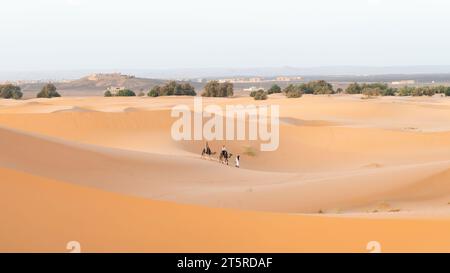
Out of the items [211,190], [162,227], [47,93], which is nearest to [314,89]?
[47,93]

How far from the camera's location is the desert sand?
627 cm

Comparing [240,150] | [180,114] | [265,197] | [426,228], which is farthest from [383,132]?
[426,228]

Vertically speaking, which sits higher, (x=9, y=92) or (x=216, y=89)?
(x=216, y=89)

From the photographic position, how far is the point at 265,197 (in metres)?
12.6

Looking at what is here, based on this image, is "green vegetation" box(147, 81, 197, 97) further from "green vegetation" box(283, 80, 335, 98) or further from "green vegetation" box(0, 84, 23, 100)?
"green vegetation" box(0, 84, 23, 100)

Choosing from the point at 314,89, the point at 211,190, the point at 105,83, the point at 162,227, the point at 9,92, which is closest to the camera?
the point at 162,227

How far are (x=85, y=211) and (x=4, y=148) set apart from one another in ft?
17.3

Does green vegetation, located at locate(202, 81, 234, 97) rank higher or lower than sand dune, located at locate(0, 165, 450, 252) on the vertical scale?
lower

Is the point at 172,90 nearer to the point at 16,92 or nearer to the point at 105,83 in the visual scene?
the point at 16,92

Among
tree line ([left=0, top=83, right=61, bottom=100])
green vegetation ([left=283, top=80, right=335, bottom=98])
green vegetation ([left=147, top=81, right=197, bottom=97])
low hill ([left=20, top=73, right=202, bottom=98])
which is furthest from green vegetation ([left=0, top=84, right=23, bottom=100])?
low hill ([left=20, top=73, right=202, bottom=98])

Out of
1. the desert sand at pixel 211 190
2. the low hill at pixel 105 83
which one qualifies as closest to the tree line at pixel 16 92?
the desert sand at pixel 211 190

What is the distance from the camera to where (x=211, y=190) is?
13.8 metres
